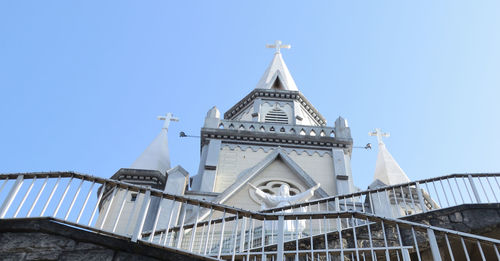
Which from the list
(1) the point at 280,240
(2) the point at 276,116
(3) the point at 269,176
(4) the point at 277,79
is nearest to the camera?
(1) the point at 280,240

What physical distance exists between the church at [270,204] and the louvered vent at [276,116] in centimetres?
5

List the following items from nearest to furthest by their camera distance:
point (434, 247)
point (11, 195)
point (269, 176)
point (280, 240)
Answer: point (434, 247) → point (280, 240) → point (11, 195) → point (269, 176)

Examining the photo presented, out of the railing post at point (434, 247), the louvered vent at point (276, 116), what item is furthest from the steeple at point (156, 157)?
the railing post at point (434, 247)

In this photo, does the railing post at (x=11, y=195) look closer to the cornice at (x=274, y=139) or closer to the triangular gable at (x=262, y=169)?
the triangular gable at (x=262, y=169)

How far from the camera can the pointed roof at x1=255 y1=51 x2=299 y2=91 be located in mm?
27312

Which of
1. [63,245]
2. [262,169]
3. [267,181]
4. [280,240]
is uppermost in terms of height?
[262,169]

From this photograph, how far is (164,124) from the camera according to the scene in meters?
23.9

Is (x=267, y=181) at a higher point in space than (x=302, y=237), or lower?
higher

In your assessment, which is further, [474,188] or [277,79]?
[277,79]

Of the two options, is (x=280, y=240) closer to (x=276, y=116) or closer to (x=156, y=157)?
(x=156, y=157)

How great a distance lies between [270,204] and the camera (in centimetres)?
1299

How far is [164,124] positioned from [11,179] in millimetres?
16690

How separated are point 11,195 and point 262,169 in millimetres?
11294

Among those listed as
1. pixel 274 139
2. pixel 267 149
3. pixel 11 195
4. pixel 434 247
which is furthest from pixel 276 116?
pixel 434 247
